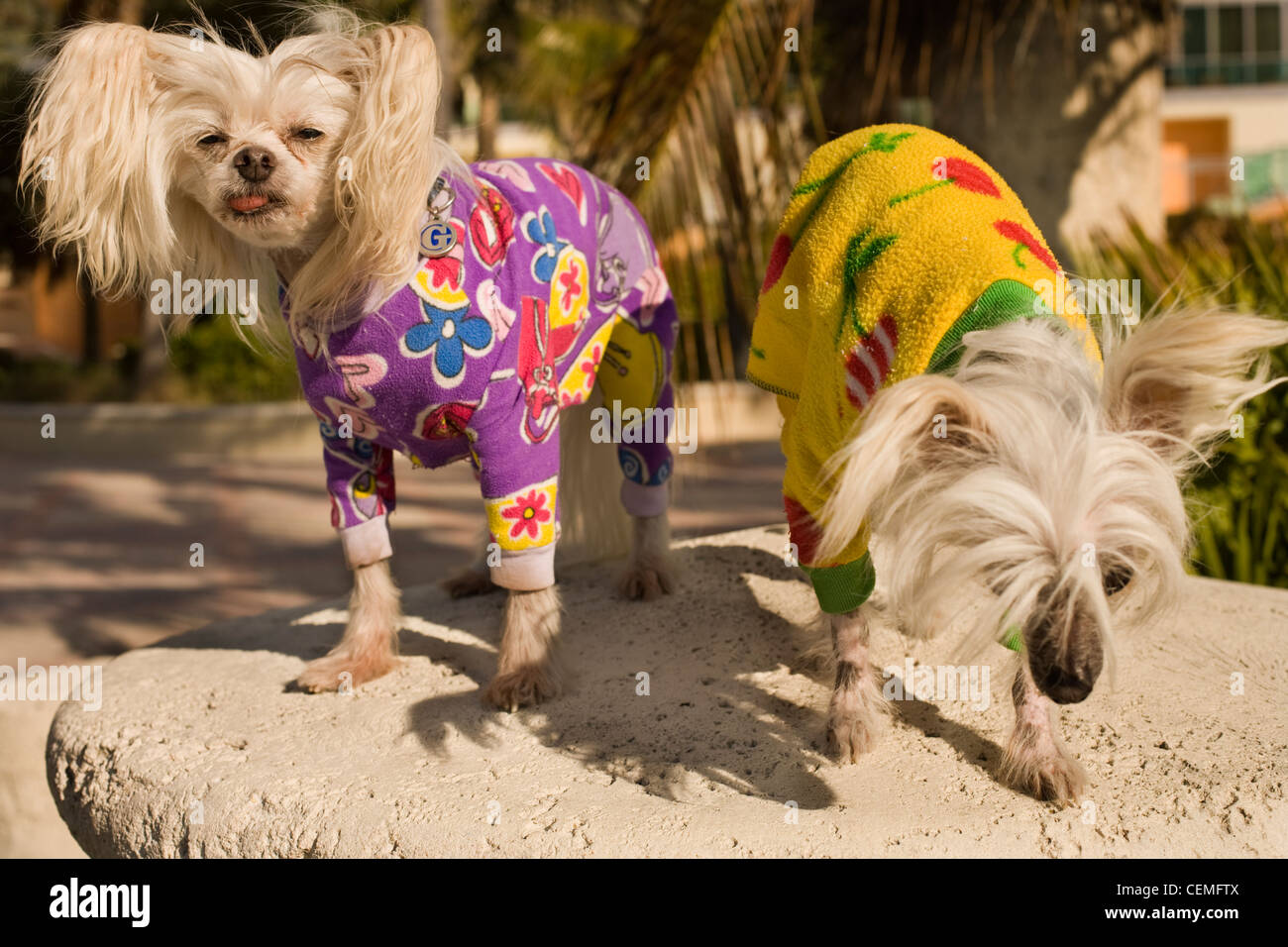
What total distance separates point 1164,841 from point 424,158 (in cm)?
248

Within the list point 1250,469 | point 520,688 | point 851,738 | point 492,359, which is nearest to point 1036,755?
point 851,738

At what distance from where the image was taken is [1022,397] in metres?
2.40

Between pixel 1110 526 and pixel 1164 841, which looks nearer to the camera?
pixel 1110 526

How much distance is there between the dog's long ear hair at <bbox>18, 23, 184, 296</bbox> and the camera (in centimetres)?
308

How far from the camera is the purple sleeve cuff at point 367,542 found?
12.8ft

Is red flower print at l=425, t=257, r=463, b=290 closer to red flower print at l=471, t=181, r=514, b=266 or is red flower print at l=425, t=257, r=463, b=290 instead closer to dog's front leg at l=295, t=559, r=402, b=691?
red flower print at l=471, t=181, r=514, b=266

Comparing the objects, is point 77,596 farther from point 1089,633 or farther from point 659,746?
point 1089,633

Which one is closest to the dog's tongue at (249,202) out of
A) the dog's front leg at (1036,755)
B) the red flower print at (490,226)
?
the red flower print at (490,226)

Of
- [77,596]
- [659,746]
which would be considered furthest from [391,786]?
[77,596]

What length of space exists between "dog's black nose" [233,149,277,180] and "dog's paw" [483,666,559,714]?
1638 mm

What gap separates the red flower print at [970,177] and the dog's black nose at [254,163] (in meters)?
1.84

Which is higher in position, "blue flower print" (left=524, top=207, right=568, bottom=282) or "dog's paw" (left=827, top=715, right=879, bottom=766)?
"blue flower print" (left=524, top=207, right=568, bottom=282)

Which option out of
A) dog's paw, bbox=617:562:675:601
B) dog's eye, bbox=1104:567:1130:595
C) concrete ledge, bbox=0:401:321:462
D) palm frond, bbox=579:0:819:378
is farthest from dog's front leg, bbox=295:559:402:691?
concrete ledge, bbox=0:401:321:462

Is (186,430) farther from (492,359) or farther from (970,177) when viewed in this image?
(970,177)
